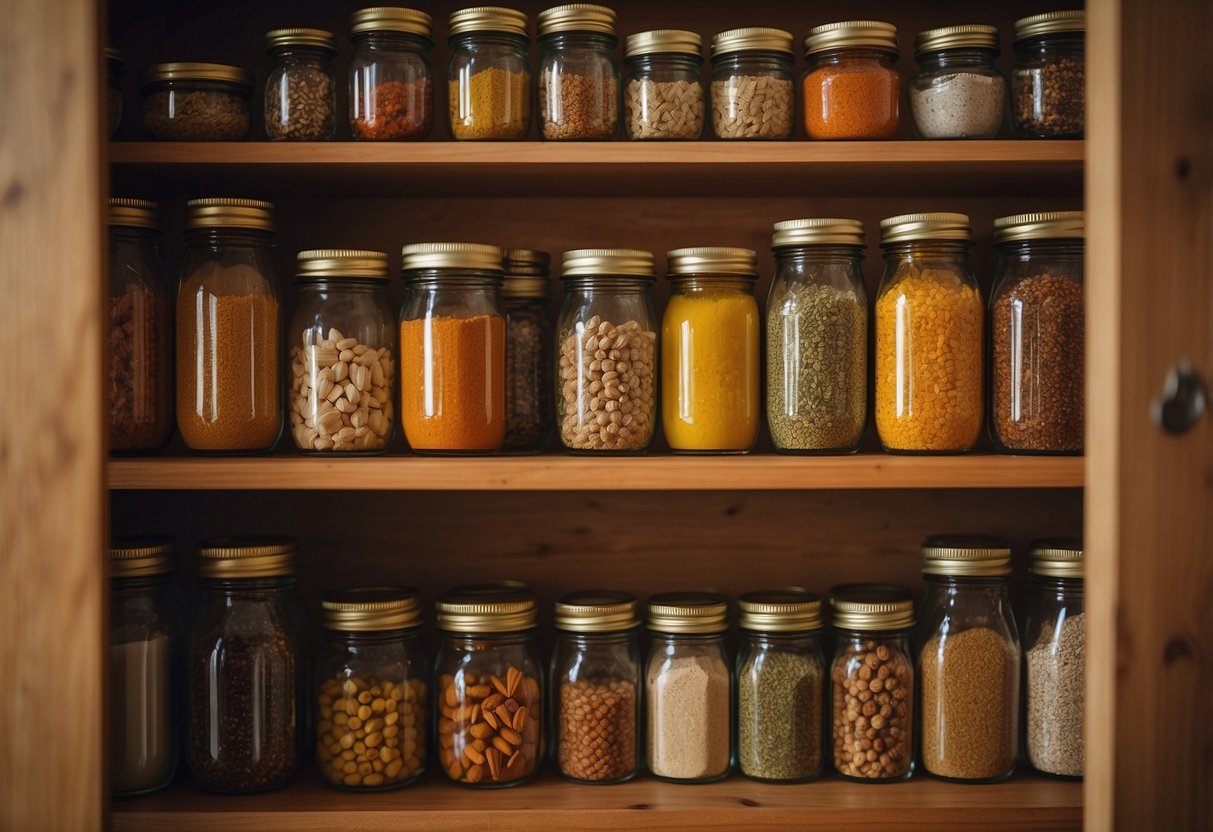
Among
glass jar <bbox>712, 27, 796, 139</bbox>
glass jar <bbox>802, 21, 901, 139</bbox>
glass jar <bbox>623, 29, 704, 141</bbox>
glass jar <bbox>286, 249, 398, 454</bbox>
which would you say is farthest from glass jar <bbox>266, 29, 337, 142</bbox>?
glass jar <bbox>802, 21, 901, 139</bbox>

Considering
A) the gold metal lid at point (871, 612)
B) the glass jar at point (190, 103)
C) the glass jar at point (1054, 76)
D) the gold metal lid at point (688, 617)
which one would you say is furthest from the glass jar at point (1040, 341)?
the glass jar at point (190, 103)

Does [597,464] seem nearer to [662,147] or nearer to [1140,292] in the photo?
[662,147]

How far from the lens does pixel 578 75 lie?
4.08ft

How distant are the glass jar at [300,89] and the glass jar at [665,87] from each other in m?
0.35

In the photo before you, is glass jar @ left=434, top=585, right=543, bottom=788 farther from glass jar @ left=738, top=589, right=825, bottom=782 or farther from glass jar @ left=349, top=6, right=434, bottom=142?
glass jar @ left=349, top=6, right=434, bottom=142

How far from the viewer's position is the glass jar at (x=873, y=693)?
1.23 m

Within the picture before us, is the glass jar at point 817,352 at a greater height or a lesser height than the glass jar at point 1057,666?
greater

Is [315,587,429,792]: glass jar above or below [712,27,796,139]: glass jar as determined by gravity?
below

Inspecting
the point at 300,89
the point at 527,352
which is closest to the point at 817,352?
the point at 527,352

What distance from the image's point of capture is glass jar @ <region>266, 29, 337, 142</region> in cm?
125

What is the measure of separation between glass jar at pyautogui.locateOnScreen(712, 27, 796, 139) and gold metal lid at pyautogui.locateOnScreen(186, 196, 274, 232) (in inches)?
21.2

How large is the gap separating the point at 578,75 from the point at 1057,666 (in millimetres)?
854

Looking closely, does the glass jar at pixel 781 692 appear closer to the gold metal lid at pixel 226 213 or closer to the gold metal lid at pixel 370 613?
the gold metal lid at pixel 370 613

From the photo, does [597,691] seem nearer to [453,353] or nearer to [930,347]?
[453,353]
